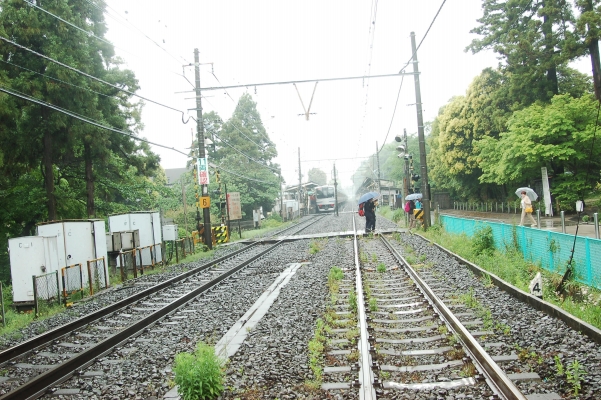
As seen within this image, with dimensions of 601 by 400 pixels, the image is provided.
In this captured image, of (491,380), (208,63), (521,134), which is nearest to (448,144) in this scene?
(521,134)

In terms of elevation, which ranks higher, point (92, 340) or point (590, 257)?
point (590, 257)

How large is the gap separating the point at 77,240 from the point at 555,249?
40.5 feet

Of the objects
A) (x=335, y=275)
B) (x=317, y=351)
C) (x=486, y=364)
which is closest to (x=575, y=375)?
(x=486, y=364)

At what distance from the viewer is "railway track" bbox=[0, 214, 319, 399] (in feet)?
20.2

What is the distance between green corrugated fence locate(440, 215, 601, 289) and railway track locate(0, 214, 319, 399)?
303 inches

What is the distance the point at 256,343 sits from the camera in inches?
285

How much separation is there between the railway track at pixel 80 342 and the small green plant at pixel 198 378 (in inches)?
72.2

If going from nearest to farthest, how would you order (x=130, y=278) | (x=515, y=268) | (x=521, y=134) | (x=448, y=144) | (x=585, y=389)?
1. (x=585, y=389)
2. (x=515, y=268)
3. (x=130, y=278)
4. (x=521, y=134)
5. (x=448, y=144)

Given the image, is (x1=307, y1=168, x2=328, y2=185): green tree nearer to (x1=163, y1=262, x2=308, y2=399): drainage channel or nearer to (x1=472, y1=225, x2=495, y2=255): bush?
(x1=472, y1=225, x2=495, y2=255): bush

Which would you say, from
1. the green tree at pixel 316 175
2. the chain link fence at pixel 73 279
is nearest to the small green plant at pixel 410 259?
the chain link fence at pixel 73 279

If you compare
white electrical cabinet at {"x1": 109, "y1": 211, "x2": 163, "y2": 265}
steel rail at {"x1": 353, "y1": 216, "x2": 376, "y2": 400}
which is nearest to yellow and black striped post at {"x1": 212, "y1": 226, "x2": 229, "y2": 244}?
white electrical cabinet at {"x1": 109, "y1": 211, "x2": 163, "y2": 265}

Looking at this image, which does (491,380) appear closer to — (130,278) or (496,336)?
(496,336)

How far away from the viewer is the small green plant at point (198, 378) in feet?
16.7

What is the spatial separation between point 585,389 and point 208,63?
19408 mm
